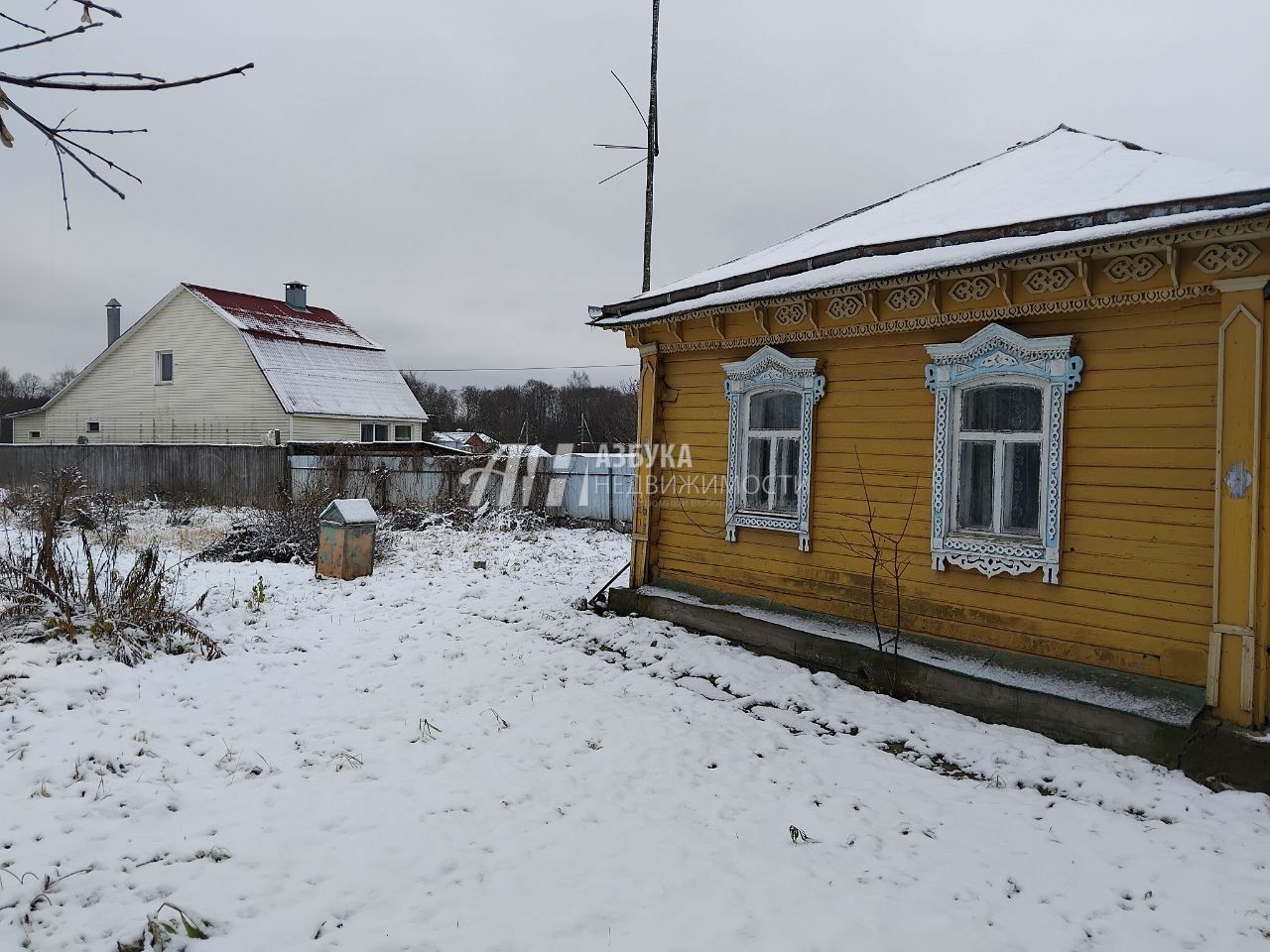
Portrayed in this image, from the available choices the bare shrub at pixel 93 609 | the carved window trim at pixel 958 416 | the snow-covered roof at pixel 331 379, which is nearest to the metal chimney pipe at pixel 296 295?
the snow-covered roof at pixel 331 379

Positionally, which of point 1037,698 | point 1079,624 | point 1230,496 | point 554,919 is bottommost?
point 554,919

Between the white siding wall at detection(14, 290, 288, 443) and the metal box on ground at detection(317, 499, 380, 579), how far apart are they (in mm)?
12912

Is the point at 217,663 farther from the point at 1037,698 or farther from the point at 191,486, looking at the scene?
the point at 191,486

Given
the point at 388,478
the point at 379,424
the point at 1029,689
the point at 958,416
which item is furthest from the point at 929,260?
the point at 379,424

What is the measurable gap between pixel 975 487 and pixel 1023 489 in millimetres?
352

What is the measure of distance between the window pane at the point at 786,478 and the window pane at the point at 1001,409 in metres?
1.73

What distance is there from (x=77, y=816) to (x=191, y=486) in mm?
16752

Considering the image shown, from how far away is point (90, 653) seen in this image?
6.20 meters

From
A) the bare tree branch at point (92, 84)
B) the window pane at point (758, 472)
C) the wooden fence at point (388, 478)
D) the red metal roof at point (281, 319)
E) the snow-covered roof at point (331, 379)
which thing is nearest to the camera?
the bare tree branch at point (92, 84)

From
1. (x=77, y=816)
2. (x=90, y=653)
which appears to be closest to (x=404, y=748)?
(x=77, y=816)

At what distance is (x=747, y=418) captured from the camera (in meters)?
7.79

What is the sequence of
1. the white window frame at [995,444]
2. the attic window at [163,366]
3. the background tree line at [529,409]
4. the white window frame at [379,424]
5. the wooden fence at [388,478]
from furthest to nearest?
the background tree line at [529,409] < the attic window at [163,366] < the white window frame at [379,424] < the wooden fence at [388,478] < the white window frame at [995,444]

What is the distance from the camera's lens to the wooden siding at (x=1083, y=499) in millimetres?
5000

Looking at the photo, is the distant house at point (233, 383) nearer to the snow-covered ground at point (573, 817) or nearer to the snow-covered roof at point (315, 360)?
the snow-covered roof at point (315, 360)
